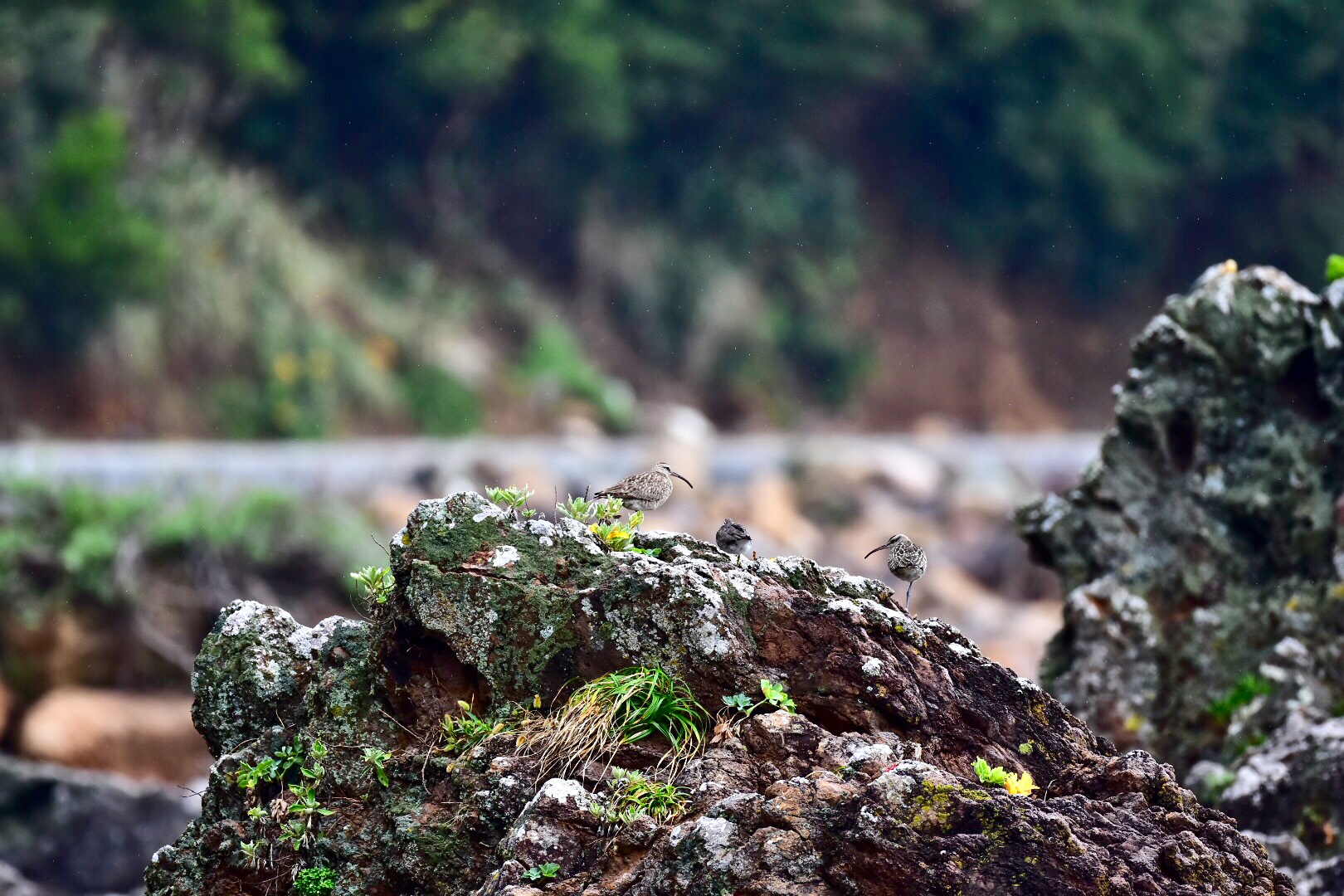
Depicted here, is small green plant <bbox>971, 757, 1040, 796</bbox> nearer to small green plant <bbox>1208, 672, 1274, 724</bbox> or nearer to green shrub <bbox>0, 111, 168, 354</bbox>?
small green plant <bbox>1208, 672, 1274, 724</bbox>

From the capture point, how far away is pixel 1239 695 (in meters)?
9.20

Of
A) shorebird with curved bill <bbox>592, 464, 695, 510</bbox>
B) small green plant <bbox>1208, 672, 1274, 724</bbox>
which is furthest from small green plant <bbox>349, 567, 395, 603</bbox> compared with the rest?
small green plant <bbox>1208, 672, 1274, 724</bbox>

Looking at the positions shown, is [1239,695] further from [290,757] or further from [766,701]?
[290,757]

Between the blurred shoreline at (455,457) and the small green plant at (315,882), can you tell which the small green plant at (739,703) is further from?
the blurred shoreline at (455,457)

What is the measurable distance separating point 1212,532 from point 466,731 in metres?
5.30

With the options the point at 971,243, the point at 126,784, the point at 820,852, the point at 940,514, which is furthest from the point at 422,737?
the point at 971,243

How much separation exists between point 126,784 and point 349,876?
8.57 m

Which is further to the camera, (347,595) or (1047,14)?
(1047,14)

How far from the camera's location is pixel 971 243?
39125mm

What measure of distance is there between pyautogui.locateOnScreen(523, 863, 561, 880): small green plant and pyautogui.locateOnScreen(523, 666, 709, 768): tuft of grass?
42 cm

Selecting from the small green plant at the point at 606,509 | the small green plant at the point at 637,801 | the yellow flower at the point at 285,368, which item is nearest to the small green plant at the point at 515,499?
the small green plant at the point at 606,509

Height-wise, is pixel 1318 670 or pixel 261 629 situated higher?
pixel 1318 670

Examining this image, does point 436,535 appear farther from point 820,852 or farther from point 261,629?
point 820,852

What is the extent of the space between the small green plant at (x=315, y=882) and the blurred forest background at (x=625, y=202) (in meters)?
21.5
